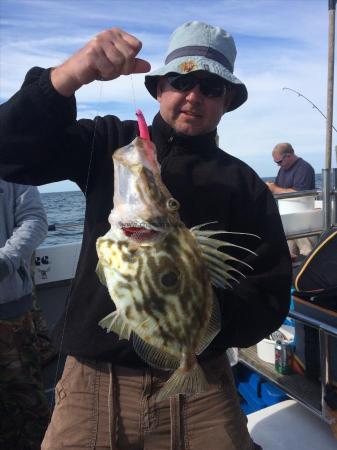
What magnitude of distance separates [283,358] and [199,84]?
2.56m

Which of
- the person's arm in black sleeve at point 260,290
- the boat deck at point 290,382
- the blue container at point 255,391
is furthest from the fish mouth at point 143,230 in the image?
the blue container at point 255,391

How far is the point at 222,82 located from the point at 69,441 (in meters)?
1.99

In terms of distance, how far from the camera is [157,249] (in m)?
1.80

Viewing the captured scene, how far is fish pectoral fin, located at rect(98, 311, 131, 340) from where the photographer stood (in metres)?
1.81

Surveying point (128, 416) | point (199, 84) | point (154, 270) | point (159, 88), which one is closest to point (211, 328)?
point (154, 270)

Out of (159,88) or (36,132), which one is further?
(159,88)

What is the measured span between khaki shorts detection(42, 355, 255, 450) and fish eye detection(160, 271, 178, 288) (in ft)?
2.25

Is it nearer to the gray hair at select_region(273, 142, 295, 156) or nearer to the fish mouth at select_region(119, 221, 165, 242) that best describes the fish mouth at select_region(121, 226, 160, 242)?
the fish mouth at select_region(119, 221, 165, 242)

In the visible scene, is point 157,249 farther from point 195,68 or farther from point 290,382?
point 290,382

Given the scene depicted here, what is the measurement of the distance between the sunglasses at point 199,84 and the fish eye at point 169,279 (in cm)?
103

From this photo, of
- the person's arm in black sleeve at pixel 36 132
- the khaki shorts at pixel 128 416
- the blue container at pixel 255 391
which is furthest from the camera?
the blue container at pixel 255 391

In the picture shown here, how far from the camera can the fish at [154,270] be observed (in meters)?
1.77

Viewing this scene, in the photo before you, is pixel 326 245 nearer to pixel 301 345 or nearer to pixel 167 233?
pixel 301 345

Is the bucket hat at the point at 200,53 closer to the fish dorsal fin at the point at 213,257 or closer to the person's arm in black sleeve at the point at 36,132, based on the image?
the person's arm in black sleeve at the point at 36,132
